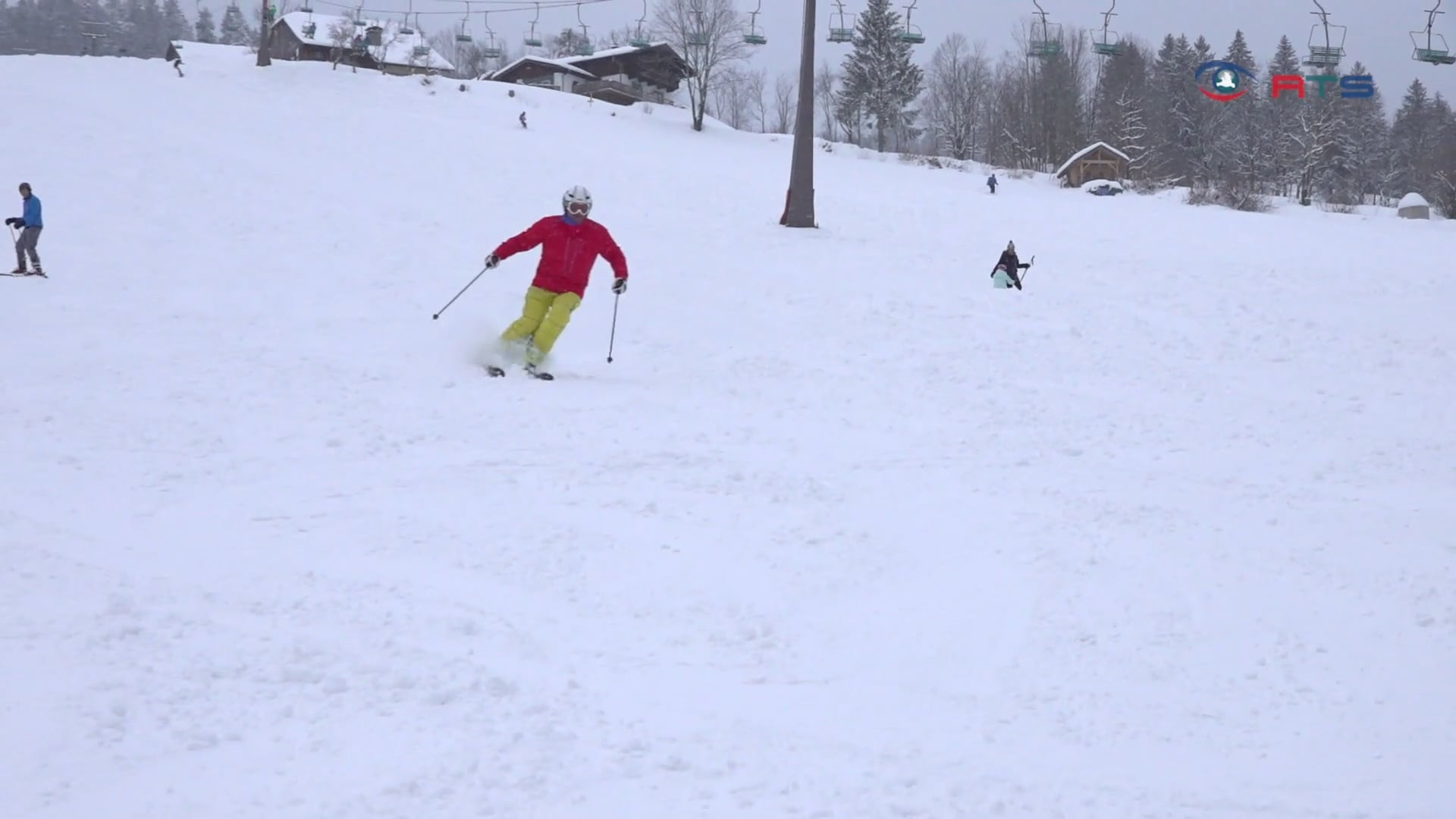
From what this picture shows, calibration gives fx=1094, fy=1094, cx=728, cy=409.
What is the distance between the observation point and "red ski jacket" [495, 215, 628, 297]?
10.6 m

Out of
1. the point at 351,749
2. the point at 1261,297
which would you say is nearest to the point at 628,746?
the point at 351,749

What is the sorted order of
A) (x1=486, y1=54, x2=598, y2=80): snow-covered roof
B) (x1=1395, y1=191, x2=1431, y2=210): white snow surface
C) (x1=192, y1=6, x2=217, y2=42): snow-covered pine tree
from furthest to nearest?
(x1=192, y1=6, x2=217, y2=42): snow-covered pine tree < (x1=486, y1=54, x2=598, y2=80): snow-covered roof < (x1=1395, y1=191, x2=1431, y2=210): white snow surface

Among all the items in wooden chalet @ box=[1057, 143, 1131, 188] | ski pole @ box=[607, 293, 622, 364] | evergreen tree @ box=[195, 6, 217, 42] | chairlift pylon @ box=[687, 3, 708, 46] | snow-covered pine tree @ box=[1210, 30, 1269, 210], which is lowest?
ski pole @ box=[607, 293, 622, 364]

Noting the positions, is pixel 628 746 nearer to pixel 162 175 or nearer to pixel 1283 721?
pixel 1283 721

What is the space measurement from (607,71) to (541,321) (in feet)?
190

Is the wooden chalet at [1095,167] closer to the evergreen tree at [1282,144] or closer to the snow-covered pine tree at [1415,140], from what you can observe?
the evergreen tree at [1282,144]

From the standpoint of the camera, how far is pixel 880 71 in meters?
62.9

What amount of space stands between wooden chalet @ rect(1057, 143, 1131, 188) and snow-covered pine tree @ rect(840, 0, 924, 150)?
17698 mm

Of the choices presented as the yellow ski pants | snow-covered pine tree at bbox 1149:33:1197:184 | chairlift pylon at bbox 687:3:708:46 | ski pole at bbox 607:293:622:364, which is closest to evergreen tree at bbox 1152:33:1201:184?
snow-covered pine tree at bbox 1149:33:1197:184

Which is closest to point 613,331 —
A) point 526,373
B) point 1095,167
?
point 526,373

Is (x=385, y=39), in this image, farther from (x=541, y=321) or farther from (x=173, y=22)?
(x=173, y=22)

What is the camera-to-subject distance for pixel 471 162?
25.6 metres

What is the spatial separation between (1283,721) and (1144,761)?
837 millimetres

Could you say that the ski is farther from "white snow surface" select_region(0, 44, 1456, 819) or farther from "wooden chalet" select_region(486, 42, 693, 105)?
Answer: "wooden chalet" select_region(486, 42, 693, 105)
